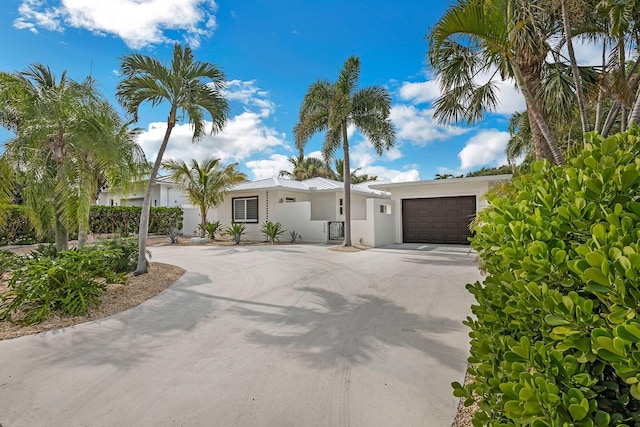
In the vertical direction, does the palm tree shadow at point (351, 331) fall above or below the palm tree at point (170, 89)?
below

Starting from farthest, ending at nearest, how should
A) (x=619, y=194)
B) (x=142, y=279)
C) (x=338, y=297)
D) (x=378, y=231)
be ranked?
1. (x=378, y=231)
2. (x=142, y=279)
3. (x=338, y=297)
4. (x=619, y=194)

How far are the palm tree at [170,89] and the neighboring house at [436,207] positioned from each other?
9848mm

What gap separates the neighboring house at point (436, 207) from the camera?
540 inches

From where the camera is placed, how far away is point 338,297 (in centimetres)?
572

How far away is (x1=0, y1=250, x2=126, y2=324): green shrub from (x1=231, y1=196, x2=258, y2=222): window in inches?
517

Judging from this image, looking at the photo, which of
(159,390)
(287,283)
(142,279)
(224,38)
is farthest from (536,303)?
(224,38)

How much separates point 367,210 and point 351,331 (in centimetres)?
1055

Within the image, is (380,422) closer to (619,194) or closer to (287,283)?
(619,194)

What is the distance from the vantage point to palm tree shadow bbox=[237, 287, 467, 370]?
340cm

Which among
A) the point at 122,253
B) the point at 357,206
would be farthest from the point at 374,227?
the point at 122,253

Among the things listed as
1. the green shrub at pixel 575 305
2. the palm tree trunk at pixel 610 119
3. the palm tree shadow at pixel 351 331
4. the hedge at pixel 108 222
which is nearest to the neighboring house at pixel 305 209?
the hedge at pixel 108 222

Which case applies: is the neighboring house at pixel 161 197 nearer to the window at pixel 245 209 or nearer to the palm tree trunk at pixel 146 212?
the window at pixel 245 209

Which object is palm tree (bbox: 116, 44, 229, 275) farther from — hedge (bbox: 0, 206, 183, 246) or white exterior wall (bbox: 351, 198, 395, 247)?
white exterior wall (bbox: 351, 198, 395, 247)

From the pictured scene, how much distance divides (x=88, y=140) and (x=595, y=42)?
10368mm
